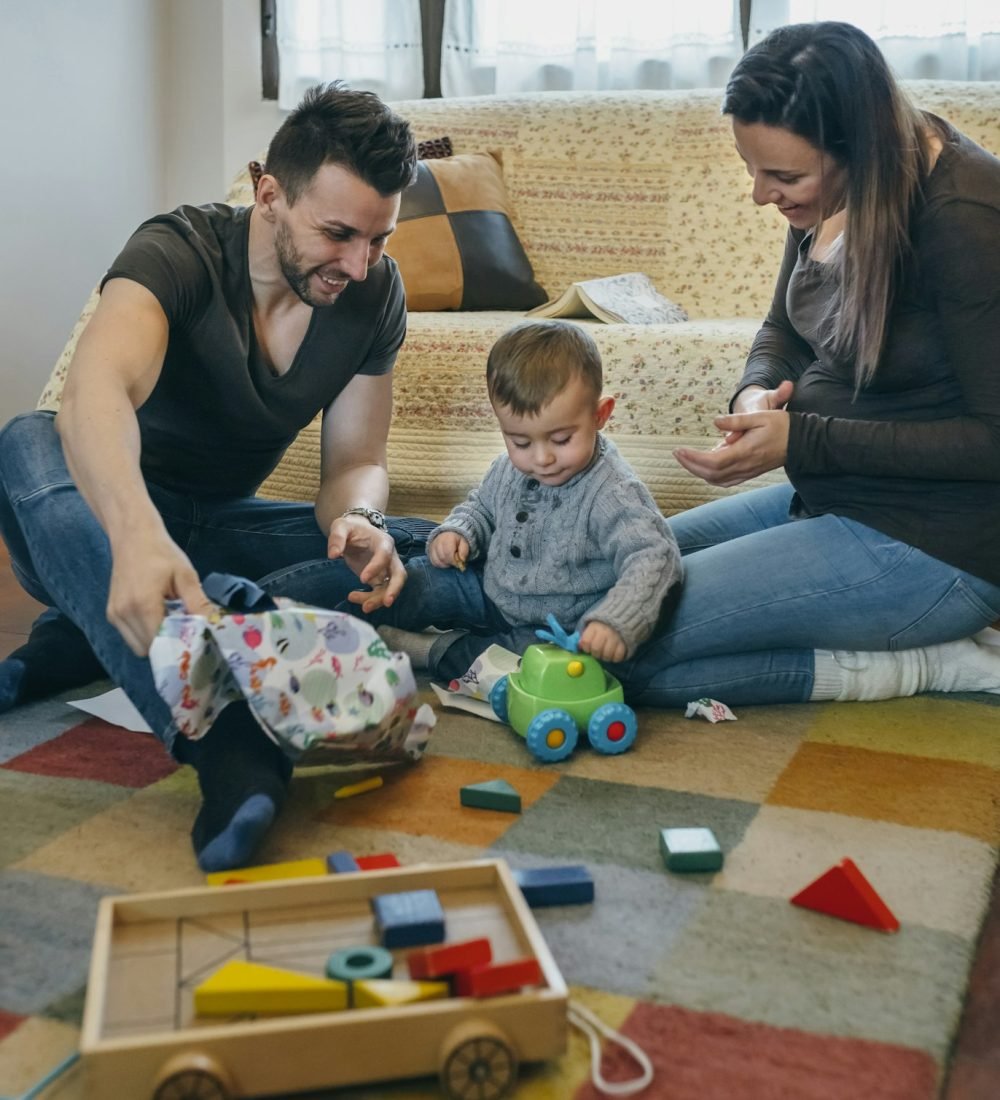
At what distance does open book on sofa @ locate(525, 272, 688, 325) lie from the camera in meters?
2.44

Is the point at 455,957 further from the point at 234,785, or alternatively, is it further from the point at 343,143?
the point at 343,143

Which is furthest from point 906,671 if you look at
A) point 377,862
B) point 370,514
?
point 377,862

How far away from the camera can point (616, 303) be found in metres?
2.46

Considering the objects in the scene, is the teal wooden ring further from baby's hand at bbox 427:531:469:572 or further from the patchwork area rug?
baby's hand at bbox 427:531:469:572

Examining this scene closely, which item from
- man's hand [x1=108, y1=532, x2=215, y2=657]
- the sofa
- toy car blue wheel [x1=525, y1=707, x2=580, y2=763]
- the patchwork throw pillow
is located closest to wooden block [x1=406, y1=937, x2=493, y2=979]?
man's hand [x1=108, y1=532, x2=215, y2=657]

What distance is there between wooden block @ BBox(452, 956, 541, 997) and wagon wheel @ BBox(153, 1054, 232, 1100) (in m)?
0.17

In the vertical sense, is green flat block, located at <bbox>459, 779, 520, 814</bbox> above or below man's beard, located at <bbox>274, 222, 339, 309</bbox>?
below

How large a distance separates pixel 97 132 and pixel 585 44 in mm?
1286

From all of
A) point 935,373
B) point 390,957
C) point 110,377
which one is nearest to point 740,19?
point 935,373

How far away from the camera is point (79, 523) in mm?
1405

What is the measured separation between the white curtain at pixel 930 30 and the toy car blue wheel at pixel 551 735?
6.81ft

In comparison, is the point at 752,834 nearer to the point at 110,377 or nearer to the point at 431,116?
the point at 110,377

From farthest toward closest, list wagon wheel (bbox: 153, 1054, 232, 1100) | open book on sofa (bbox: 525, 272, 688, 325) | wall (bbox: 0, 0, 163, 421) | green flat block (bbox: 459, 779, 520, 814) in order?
wall (bbox: 0, 0, 163, 421) < open book on sofa (bbox: 525, 272, 688, 325) < green flat block (bbox: 459, 779, 520, 814) < wagon wheel (bbox: 153, 1054, 232, 1100)

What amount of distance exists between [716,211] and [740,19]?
2.27 ft
